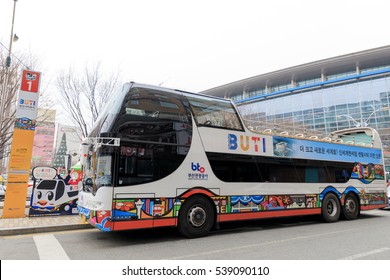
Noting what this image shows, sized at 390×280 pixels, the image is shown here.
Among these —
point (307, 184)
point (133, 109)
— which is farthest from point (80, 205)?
point (307, 184)

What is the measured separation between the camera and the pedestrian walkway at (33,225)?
7.21m

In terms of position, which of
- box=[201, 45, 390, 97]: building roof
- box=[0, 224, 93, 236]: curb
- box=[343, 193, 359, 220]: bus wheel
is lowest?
box=[0, 224, 93, 236]: curb

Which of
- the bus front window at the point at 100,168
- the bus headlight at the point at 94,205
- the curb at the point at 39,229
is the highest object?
the bus front window at the point at 100,168

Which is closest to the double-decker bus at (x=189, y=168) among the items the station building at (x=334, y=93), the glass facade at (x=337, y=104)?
the station building at (x=334, y=93)

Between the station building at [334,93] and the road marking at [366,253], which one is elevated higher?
the station building at [334,93]

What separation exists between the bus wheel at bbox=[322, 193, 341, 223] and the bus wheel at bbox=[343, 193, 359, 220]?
0.48 metres

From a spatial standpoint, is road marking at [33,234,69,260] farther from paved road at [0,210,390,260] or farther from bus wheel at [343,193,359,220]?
bus wheel at [343,193,359,220]

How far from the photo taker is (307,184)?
9312mm

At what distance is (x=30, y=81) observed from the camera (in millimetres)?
9922

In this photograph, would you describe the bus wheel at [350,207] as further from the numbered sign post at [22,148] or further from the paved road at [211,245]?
the numbered sign post at [22,148]

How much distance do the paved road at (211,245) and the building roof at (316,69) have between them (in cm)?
5305

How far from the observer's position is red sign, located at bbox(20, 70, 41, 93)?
9.78 meters

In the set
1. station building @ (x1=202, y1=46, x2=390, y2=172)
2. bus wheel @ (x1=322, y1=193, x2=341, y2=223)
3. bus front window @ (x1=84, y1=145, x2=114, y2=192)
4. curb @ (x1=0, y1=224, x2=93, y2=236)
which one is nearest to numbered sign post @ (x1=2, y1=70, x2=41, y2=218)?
curb @ (x1=0, y1=224, x2=93, y2=236)

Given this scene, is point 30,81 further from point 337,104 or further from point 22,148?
point 337,104
